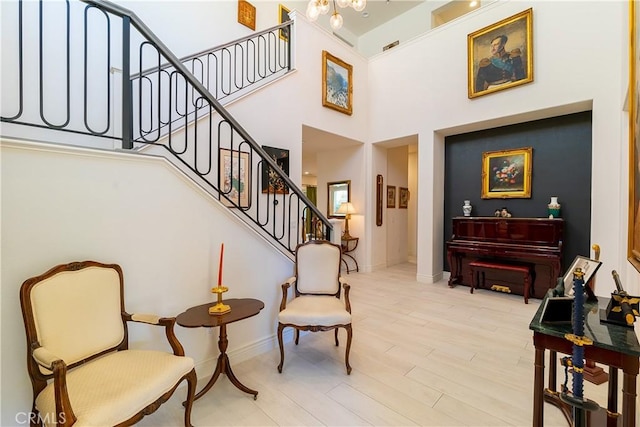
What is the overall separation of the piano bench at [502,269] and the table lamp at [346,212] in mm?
2503

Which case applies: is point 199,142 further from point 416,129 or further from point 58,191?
point 416,129

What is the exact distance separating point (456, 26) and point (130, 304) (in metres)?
6.23

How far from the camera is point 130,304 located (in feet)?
5.90

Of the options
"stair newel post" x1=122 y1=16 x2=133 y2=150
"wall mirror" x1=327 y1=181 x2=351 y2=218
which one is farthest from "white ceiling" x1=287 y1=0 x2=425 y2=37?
"stair newel post" x1=122 y1=16 x2=133 y2=150

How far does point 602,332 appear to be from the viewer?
4.10 ft

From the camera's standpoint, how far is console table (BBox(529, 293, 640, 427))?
111 centimetres

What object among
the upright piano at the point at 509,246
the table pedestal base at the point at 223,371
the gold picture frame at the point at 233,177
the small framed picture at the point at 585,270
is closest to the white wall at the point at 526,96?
the upright piano at the point at 509,246

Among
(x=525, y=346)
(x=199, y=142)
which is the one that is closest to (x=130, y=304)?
(x=199, y=142)

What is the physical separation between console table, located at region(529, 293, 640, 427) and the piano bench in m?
2.76

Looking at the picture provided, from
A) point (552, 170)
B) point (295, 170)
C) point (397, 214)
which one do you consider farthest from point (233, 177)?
point (552, 170)

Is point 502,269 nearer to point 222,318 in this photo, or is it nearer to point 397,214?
point 397,214

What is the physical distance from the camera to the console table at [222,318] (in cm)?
179

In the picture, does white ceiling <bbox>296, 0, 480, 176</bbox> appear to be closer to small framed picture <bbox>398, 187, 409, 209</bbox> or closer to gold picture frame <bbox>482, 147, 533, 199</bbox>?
small framed picture <bbox>398, 187, 409, 209</bbox>

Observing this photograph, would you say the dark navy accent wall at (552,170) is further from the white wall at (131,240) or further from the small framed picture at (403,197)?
the white wall at (131,240)
